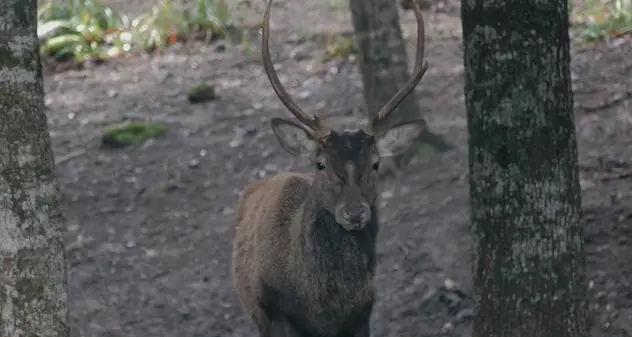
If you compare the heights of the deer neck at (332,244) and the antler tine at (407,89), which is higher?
the antler tine at (407,89)

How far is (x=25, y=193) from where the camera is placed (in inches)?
195

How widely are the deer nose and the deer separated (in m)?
0.04

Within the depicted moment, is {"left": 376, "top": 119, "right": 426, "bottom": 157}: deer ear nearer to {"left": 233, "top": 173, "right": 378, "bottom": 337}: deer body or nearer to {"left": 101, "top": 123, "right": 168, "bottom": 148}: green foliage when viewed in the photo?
{"left": 233, "top": 173, "right": 378, "bottom": 337}: deer body

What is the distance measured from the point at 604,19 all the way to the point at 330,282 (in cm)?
790

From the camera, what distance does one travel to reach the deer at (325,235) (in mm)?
5996

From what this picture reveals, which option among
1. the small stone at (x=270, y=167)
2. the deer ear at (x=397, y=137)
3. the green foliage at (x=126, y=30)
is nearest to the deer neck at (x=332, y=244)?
the deer ear at (x=397, y=137)

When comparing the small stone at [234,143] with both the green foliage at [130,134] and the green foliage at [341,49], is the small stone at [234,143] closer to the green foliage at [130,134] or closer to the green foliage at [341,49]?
the green foliage at [130,134]

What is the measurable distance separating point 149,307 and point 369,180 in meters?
2.96

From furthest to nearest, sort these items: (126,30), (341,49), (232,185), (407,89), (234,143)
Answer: (126,30) < (341,49) < (234,143) < (232,185) < (407,89)

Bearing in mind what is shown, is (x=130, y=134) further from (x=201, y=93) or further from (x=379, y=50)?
(x=379, y=50)

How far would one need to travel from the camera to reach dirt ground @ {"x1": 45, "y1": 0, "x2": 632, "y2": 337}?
7.78 metres

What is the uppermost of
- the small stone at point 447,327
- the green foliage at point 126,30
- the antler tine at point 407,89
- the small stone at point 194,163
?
the antler tine at point 407,89

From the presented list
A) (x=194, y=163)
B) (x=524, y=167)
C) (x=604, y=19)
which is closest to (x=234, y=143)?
(x=194, y=163)

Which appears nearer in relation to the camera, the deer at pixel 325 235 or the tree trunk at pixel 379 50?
the deer at pixel 325 235
